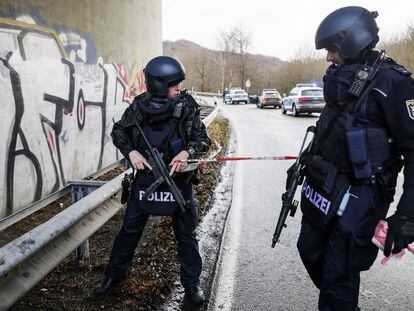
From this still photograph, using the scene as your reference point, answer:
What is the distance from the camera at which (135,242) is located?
3.13m

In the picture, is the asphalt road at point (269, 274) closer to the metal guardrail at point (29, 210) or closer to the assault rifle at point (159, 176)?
the assault rifle at point (159, 176)

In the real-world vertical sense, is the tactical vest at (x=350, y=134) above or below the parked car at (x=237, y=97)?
below

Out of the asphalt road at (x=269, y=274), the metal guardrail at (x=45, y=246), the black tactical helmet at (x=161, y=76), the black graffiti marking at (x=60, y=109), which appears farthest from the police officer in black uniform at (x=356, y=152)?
the black graffiti marking at (x=60, y=109)

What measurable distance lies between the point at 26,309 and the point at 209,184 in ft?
13.9

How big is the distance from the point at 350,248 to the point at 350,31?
50.2 inches

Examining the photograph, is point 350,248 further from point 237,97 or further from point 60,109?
point 237,97

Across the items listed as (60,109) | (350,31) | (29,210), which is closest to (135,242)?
(29,210)

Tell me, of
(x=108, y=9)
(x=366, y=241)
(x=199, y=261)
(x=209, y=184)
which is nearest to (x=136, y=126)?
(x=199, y=261)

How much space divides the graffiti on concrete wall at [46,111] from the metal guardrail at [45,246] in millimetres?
1195

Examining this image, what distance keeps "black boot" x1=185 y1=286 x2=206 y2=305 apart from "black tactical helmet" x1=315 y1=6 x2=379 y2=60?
2002 mm

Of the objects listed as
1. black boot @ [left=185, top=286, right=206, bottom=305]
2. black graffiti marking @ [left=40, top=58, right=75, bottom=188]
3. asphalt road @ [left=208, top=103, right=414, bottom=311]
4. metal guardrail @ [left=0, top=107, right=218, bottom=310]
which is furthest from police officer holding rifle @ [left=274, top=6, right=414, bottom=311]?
black graffiti marking @ [left=40, top=58, right=75, bottom=188]

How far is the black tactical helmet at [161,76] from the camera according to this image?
2.99 metres

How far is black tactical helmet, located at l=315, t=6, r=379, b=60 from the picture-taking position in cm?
233

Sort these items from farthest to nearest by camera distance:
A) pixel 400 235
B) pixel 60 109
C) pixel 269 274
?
1. pixel 60 109
2. pixel 269 274
3. pixel 400 235
